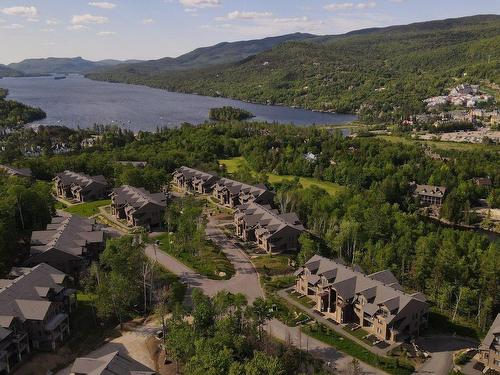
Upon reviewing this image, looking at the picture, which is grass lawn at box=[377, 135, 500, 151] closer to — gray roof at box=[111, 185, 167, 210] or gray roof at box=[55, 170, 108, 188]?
gray roof at box=[111, 185, 167, 210]

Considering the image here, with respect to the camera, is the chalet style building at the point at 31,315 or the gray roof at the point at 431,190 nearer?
the chalet style building at the point at 31,315

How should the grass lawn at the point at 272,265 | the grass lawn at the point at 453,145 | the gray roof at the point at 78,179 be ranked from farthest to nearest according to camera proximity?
the grass lawn at the point at 453,145 < the gray roof at the point at 78,179 < the grass lawn at the point at 272,265

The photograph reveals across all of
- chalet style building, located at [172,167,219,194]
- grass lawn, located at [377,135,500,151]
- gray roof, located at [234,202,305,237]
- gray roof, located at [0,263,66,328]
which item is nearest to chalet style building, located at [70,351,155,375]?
gray roof, located at [0,263,66,328]

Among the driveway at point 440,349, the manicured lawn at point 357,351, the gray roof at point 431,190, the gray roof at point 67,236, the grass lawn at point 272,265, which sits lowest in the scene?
the driveway at point 440,349

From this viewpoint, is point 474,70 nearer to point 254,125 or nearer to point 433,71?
point 433,71

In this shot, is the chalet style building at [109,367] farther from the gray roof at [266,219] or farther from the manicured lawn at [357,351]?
the gray roof at [266,219]

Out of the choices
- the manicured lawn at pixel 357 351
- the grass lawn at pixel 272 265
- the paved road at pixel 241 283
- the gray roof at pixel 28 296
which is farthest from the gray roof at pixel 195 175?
the manicured lawn at pixel 357 351
